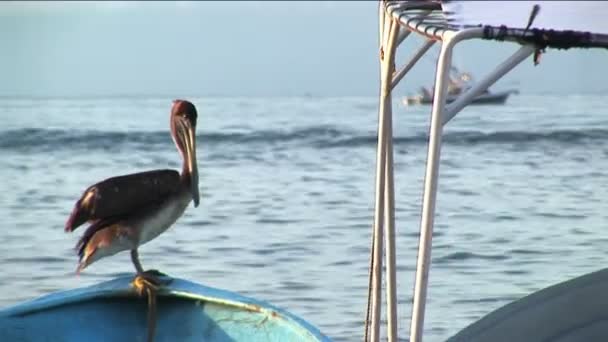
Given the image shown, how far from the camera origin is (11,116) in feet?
99.4

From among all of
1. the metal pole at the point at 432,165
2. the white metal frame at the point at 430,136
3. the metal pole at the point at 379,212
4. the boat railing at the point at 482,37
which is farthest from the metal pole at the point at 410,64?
the metal pole at the point at 432,165

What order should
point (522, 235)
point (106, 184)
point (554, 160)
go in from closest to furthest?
point (106, 184) → point (522, 235) → point (554, 160)

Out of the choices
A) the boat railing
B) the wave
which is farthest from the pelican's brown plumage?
the wave

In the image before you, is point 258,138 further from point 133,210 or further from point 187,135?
point 133,210

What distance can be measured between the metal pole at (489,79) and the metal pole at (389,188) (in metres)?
0.68

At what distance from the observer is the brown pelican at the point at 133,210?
221 inches

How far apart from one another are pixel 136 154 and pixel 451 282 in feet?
44.7

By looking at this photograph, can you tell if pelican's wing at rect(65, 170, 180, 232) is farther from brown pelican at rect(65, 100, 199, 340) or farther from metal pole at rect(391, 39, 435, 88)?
metal pole at rect(391, 39, 435, 88)

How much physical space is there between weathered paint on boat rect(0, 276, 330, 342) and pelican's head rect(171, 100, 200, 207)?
0.37 meters

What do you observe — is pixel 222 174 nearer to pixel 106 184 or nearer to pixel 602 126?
pixel 602 126

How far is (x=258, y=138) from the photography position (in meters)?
25.9

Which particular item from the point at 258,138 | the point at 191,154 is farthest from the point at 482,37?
the point at 258,138

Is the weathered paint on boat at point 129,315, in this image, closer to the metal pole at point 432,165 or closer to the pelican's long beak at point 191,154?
the pelican's long beak at point 191,154

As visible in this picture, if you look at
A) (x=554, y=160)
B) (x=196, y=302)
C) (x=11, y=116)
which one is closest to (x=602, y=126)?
(x=554, y=160)
